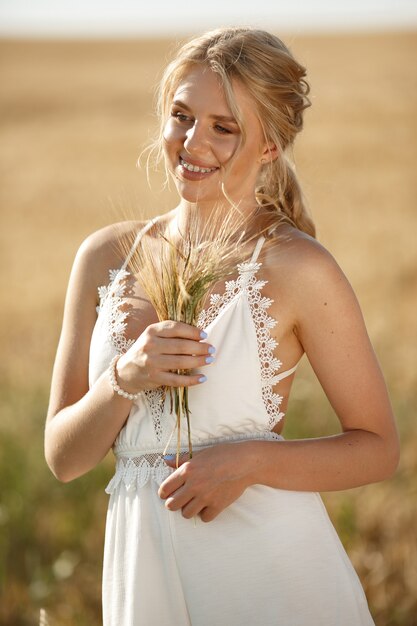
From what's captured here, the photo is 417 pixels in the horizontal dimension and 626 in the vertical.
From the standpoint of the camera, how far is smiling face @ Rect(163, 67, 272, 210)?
266 centimetres

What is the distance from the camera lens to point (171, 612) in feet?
8.34

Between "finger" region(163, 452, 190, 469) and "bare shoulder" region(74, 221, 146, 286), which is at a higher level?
"bare shoulder" region(74, 221, 146, 286)

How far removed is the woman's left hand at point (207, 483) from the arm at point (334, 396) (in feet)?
0.16

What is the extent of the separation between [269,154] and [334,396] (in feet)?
2.54

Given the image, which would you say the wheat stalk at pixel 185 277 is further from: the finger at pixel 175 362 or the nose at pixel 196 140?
the nose at pixel 196 140

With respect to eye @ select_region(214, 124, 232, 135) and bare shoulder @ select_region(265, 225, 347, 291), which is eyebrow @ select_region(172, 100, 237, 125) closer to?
eye @ select_region(214, 124, 232, 135)

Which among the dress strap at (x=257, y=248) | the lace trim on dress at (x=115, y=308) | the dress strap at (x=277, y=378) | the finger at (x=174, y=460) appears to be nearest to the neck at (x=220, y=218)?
the dress strap at (x=257, y=248)

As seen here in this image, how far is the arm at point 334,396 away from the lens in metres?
2.54

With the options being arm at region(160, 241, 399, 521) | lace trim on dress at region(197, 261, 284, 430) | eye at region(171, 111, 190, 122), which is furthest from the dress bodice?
eye at region(171, 111, 190, 122)

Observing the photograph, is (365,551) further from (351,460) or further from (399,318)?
(399,318)

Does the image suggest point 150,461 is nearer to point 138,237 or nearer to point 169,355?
point 169,355

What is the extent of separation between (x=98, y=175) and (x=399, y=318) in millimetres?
11617

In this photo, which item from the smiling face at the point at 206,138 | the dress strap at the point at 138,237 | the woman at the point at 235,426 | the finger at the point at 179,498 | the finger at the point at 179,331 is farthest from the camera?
the dress strap at the point at 138,237

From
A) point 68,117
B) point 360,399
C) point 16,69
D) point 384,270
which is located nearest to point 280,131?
point 360,399
